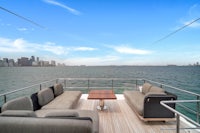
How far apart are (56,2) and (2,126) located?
235 inches

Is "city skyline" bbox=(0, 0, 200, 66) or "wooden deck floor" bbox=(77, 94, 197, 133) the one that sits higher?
"city skyline" bbox=(0, 0, 200, 66)

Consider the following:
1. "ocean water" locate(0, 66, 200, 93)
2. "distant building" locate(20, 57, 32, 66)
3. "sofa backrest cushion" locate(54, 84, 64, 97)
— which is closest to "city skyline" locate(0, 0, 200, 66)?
"sofa backrest cushion" locate(54, 84, 64, 97)

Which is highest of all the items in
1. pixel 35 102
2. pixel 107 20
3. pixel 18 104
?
pixel 107 20

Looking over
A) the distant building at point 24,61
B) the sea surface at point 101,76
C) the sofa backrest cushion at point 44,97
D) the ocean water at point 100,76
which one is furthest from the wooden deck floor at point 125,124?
the distant building at point 24,61

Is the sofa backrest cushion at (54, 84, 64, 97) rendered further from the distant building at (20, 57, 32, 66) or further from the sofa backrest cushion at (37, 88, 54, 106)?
the distant building at (20, 57, 32, 66)

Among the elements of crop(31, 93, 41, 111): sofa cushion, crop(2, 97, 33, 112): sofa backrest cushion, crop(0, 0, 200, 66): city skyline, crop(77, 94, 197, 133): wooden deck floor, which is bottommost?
crop(77, 94, 197, 133): wooden deck floor

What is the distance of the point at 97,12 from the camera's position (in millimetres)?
7996

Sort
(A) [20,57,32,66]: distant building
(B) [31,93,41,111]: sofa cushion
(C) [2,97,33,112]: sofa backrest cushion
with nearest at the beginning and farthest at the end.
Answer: (C) [2,97,33,112]: sofa backrest cushion, (B) [31,93,41,111]: sofa cushion, (A) [20,57,32,66]: distant building

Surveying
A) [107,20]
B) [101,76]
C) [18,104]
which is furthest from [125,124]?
[101,76]

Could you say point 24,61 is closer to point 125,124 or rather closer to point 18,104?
point 18,104

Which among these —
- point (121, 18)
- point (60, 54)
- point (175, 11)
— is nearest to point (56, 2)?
point (121, 18)

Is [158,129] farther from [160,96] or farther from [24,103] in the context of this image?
[24,103]

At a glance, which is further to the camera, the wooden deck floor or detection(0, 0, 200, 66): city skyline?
detection(0, 0, 200, 66): city skyline

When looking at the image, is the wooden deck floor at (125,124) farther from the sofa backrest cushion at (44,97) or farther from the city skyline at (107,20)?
the city skyline at (107,20)
